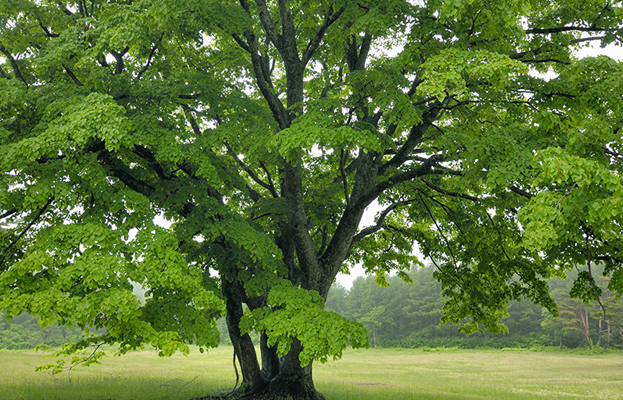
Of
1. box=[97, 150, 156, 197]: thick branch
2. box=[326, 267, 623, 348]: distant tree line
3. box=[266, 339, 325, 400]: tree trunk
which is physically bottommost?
box=[326, 267, 623, 348]: distant tree line

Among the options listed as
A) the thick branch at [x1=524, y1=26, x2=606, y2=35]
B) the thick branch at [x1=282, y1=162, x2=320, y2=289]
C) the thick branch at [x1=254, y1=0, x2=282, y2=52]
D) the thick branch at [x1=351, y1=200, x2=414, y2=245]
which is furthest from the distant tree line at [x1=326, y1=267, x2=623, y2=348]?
the thick branch at [x1=254, y1=0, x2=282, y2=52]

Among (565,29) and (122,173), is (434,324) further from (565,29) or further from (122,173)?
(122,173)

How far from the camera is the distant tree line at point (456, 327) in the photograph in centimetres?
5322

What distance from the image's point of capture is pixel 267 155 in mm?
10625

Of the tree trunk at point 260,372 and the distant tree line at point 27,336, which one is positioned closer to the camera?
the tree trunk at point 260,372

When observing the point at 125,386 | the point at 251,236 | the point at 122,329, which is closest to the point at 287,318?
the point at 251,236

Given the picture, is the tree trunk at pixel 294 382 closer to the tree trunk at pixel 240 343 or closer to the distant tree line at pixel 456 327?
the tree trunk at pixel 240 343

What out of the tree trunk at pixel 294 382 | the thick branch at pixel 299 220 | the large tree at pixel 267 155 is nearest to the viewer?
the large tree at pixel 267 155

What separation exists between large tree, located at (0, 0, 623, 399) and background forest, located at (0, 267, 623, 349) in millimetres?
32340

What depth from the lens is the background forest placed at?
2080 inches

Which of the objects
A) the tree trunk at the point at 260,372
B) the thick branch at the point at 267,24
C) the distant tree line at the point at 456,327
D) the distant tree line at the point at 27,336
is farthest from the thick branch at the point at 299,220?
the distant tree line at the point at 27,336

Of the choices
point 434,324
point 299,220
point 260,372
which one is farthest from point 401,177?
point 434,324

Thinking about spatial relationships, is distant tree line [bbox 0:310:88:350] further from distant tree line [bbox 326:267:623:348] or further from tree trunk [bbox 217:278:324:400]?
tree trunk [bbox 217:278:324:400]

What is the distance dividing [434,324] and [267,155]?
6815 cm
